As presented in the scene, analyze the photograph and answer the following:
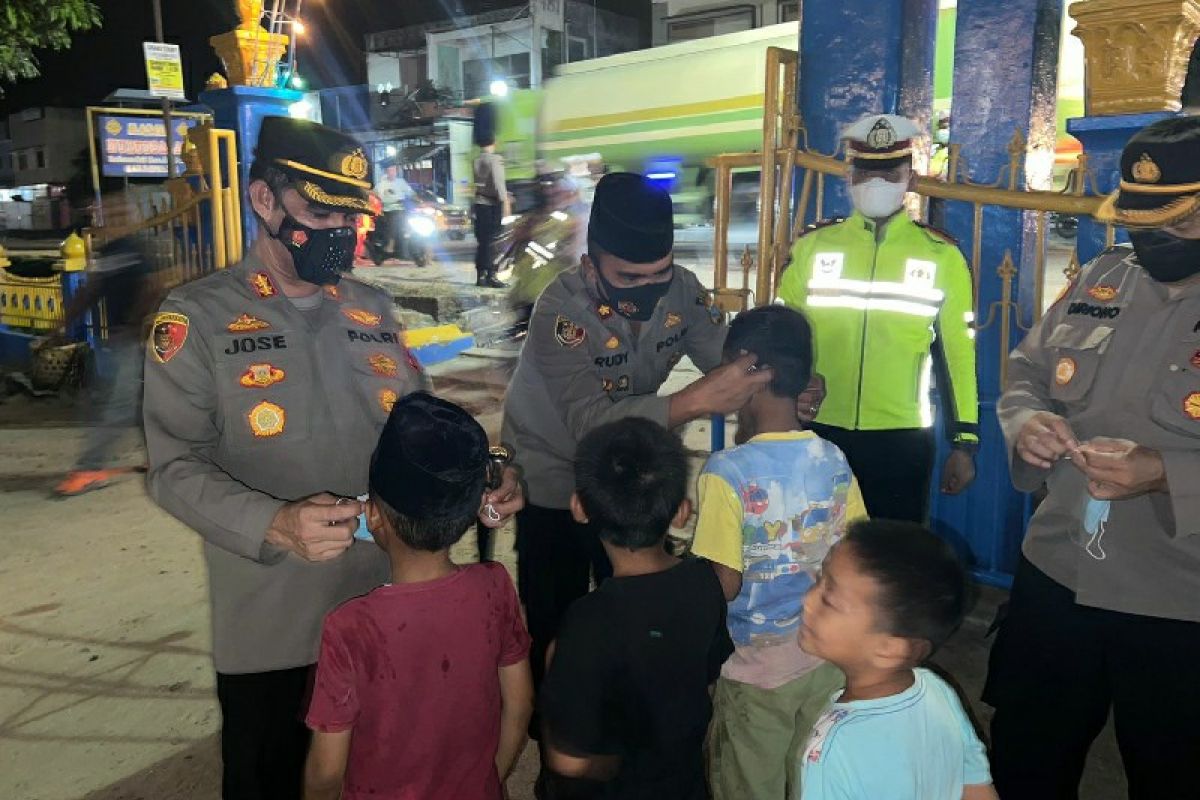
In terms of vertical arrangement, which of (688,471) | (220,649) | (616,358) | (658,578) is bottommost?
(220,649)

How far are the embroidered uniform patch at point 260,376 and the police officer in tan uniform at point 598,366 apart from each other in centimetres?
96

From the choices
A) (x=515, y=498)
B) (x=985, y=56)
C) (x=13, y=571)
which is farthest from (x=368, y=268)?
(x=515, y=498)

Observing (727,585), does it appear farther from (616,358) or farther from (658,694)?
(616,358)

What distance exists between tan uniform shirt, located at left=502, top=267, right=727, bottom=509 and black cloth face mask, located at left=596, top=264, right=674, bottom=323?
32 millimetres

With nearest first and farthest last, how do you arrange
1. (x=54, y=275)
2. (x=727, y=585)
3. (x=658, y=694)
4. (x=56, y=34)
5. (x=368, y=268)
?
(x=658, y=694)
(x=727, y=585)
(x=54, y=275)
(x=56, y=34)
(x=368, y=268)

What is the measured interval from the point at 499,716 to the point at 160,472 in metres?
0.93

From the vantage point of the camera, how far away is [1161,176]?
2064 mm

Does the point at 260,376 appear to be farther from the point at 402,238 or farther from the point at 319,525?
the point at 402,238

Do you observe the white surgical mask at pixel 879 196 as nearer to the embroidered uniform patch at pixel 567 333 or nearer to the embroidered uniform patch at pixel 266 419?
the embroidered uniform patch at pixel 567 333

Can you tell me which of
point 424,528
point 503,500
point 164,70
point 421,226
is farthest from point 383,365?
point 421,226

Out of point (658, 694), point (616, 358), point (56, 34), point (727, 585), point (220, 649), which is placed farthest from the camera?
point (56, 34)

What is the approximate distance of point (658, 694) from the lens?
6.39ft

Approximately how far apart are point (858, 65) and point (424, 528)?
354 cm

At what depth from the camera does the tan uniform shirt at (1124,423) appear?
2014 mm
